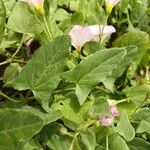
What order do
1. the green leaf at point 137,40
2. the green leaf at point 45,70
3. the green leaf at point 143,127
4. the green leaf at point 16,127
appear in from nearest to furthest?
the green leaf at point 16,127
the green leaf at point 45,70
the green leaf at point 143,127
the green leaf at point 137,40

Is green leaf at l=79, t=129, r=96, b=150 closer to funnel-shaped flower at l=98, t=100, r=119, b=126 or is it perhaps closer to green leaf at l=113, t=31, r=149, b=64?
funnel-shaped flower at l=98, t=100, r=119, b=126

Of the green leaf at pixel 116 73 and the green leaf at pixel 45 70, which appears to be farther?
the green leaf at pixel 116 73

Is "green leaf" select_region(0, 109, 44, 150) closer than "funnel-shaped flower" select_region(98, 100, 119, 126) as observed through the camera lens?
Yes

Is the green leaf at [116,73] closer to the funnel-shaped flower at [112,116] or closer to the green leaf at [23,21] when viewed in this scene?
the funnel-shaped flower at [112,116]

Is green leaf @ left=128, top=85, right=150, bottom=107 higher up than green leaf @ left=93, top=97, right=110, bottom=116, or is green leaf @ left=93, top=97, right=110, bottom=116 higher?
green leaf @ left=93, top=97, right=110, bottom=116

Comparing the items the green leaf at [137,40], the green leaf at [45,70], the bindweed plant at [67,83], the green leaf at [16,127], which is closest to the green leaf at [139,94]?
the bindweed plant at [67,83]

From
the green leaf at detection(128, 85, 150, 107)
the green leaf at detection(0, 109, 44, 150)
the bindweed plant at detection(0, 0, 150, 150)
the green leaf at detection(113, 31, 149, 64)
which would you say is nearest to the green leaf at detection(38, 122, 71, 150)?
the bindweed plant at detection(0, 0, 150, 150)

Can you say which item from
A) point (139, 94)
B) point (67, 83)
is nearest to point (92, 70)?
point (67, 83)
